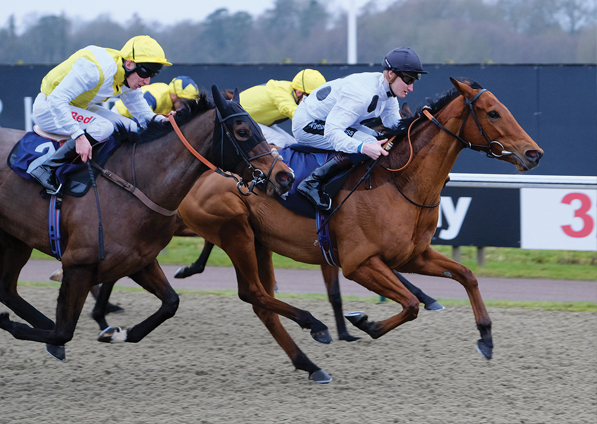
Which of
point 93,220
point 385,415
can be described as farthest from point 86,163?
point 385,415

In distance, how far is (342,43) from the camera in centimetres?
1059

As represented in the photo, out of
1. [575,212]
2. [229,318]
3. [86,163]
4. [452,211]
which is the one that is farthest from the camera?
[452,211]

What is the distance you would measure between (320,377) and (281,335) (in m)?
0.39

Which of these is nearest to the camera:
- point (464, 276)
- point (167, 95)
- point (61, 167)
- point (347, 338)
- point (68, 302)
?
point (68, 302)

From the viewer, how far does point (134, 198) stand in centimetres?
390

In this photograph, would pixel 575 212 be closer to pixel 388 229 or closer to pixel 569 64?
pixel 569 64

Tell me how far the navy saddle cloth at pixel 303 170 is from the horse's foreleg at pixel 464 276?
714mm

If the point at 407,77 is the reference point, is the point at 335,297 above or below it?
below

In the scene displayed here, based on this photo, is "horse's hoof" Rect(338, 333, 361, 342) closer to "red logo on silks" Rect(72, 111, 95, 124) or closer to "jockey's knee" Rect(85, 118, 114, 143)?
"jockey's knee" Rect(85, 118, 114, 143)

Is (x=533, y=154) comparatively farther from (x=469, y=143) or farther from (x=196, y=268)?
(x=196, y=268)

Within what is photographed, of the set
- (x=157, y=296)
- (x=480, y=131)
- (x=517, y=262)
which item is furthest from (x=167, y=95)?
(x=517, y=262)

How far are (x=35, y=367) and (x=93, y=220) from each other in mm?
1367

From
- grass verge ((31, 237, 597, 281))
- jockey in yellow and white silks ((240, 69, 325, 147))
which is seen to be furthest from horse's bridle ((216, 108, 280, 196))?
grass verge ((31, 237, 597, 281))

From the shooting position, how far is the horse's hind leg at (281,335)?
4426mm
